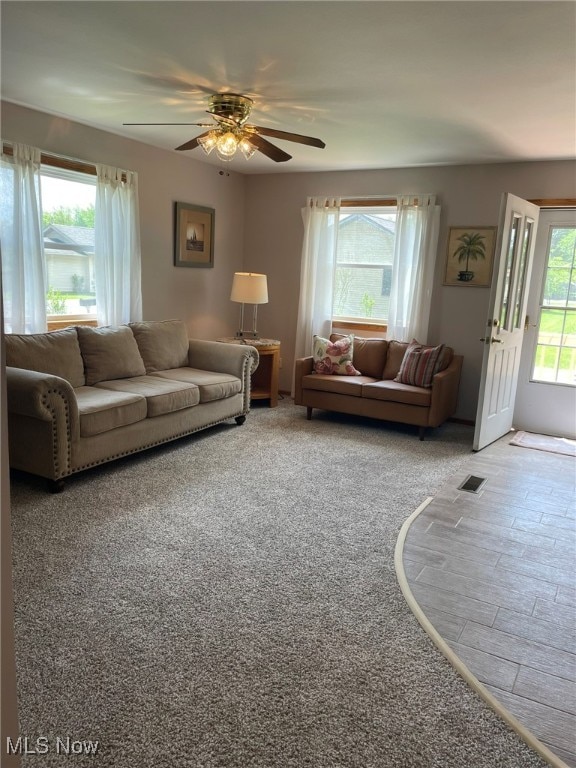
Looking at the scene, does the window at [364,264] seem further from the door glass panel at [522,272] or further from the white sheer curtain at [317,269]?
the door glass panel at [522,272]

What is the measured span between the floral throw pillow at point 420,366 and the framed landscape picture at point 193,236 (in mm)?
2342

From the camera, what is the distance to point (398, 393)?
486 centimetres

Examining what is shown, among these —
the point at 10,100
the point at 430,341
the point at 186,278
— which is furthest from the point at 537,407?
the point at 10,100

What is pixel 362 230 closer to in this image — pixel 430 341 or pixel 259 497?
pixel 430 341

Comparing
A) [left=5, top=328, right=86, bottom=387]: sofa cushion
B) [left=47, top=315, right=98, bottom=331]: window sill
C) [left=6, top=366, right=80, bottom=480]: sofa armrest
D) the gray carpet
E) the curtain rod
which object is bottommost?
the gray carpet

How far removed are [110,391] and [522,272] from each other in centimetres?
349

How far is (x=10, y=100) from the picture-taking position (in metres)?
3.83

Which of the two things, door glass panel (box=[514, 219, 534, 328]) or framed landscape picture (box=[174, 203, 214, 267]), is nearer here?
door glass panel (box=[514, 219, 534, 328])

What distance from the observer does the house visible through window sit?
4.36m

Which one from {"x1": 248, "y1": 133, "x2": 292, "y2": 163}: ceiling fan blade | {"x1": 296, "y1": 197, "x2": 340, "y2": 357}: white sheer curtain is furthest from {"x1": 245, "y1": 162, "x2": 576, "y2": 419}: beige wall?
{"x1": 248, "y1": 133, "x2": 292, "y2": 163}: ceiling fan blade

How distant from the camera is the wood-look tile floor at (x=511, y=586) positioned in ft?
6.39

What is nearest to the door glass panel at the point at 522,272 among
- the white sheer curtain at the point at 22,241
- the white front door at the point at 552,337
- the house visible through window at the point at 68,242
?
the white front door at the point at 552,337

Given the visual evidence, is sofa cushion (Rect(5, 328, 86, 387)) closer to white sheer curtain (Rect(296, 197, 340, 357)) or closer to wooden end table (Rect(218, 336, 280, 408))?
wooden end table (Rect(218, 336, 280, 408))

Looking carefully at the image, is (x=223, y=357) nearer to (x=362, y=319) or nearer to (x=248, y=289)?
(x=248, y=289)
